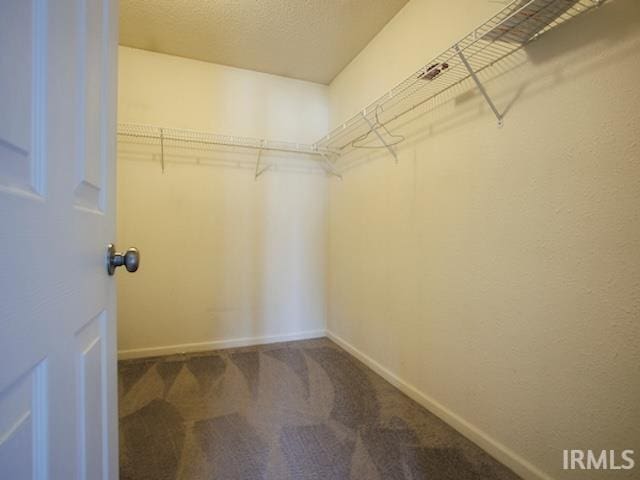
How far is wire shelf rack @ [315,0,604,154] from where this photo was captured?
3.54 feet

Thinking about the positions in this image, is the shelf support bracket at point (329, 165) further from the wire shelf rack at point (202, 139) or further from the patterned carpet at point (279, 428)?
the patterned carpet at point (279, 428)

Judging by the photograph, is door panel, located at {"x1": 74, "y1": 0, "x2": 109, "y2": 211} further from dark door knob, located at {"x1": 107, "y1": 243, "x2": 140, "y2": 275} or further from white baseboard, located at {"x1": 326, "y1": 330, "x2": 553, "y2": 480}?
white baseboard, located at {"x1": 326, "y1": 330, "x2": 553, "y2": 480}

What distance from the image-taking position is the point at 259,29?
2.18 metres

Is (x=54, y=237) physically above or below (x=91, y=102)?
below

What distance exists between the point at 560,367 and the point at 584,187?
673 mm

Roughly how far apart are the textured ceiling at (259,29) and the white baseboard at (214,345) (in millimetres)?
2380

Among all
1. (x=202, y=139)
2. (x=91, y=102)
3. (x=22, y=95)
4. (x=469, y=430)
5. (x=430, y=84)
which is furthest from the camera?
(x=202, y=139)

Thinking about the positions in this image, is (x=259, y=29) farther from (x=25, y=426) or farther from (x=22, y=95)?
(x=25, y=426)

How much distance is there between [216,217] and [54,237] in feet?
7.30

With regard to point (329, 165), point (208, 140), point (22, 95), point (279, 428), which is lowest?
point (279, 428)

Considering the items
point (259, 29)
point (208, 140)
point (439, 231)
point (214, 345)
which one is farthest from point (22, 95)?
point (214, 345)

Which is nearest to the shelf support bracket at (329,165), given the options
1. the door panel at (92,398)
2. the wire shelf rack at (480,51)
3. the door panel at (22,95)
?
the wire shelf rack at (480,51)

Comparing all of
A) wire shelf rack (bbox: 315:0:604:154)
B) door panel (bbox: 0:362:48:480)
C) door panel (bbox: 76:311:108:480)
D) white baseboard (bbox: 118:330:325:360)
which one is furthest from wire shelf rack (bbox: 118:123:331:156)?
door panel (bbox: 0:362:48:480)

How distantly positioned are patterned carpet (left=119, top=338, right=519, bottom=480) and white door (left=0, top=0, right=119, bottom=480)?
78 cm
